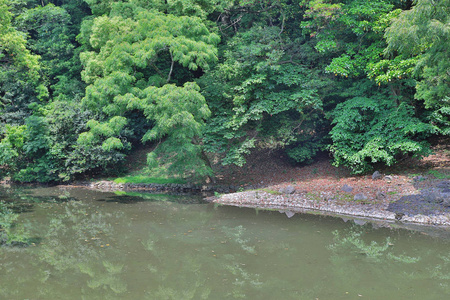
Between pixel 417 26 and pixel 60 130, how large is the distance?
16442 millimetres

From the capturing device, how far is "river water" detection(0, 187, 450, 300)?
19.2ft

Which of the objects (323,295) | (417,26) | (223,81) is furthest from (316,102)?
(323,295)

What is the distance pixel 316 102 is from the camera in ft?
47.5

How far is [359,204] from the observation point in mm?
11477

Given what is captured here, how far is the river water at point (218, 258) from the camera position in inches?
230

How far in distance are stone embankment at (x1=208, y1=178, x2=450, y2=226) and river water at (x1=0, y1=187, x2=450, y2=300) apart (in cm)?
84

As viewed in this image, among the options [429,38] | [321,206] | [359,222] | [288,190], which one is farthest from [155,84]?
[429,38]

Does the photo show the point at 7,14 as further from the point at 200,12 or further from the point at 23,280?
the point at 23,280

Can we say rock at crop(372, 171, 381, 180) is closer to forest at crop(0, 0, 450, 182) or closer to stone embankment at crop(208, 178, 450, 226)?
forest at crop(0, 0, 450, 182)

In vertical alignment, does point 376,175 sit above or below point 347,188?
above

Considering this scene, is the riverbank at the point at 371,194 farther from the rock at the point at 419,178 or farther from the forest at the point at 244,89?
the forest at the point at 244,89

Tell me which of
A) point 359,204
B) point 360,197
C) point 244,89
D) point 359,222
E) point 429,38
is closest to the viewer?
point 429,38

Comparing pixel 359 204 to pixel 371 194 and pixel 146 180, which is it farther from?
pixel 146 180

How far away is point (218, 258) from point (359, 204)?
6129 millimetres
